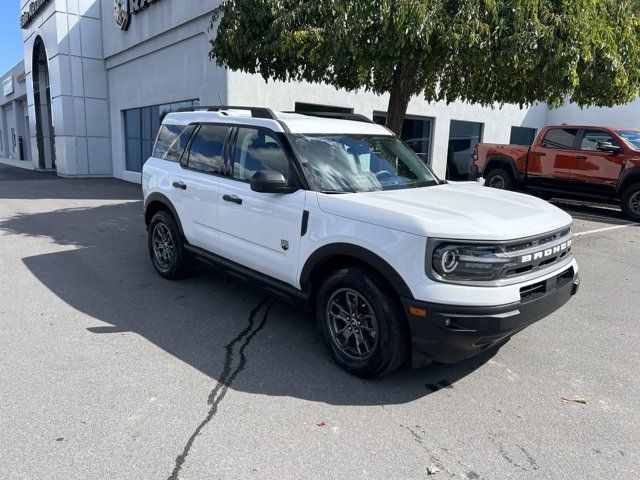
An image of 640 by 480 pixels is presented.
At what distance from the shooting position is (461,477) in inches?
103

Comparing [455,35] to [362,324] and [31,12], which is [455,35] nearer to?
[362,324]

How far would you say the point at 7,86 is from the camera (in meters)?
39.6

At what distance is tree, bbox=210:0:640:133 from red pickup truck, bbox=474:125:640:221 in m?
3.90

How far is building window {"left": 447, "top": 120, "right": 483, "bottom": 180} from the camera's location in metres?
18.6

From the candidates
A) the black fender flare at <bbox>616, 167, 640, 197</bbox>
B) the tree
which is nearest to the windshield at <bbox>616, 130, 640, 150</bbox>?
the black fender flare at <bbox>616, 167, 640, 197</bbox>

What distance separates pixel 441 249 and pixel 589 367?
76.5 inches

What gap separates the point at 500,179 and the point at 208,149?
34.2 ft

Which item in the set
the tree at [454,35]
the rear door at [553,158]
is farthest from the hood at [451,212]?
the rear door at [553,158]

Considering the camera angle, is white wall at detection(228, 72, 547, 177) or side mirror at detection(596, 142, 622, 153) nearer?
side mirror at detection(596, 142, 622, 153)

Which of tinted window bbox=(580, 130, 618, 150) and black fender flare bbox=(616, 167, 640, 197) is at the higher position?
tinted window bbox=(580, 130, 618, 150)

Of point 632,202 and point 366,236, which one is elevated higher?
point 366,236

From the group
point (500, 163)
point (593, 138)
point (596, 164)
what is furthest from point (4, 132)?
point (596, 164)

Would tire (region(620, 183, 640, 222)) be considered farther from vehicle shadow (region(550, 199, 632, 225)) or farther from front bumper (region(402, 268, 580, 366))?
front bumper (region(402, 268, 580, 366))

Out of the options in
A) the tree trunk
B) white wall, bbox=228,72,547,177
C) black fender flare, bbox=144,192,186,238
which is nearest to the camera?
black fender flare, bbox=144,192,186,238
